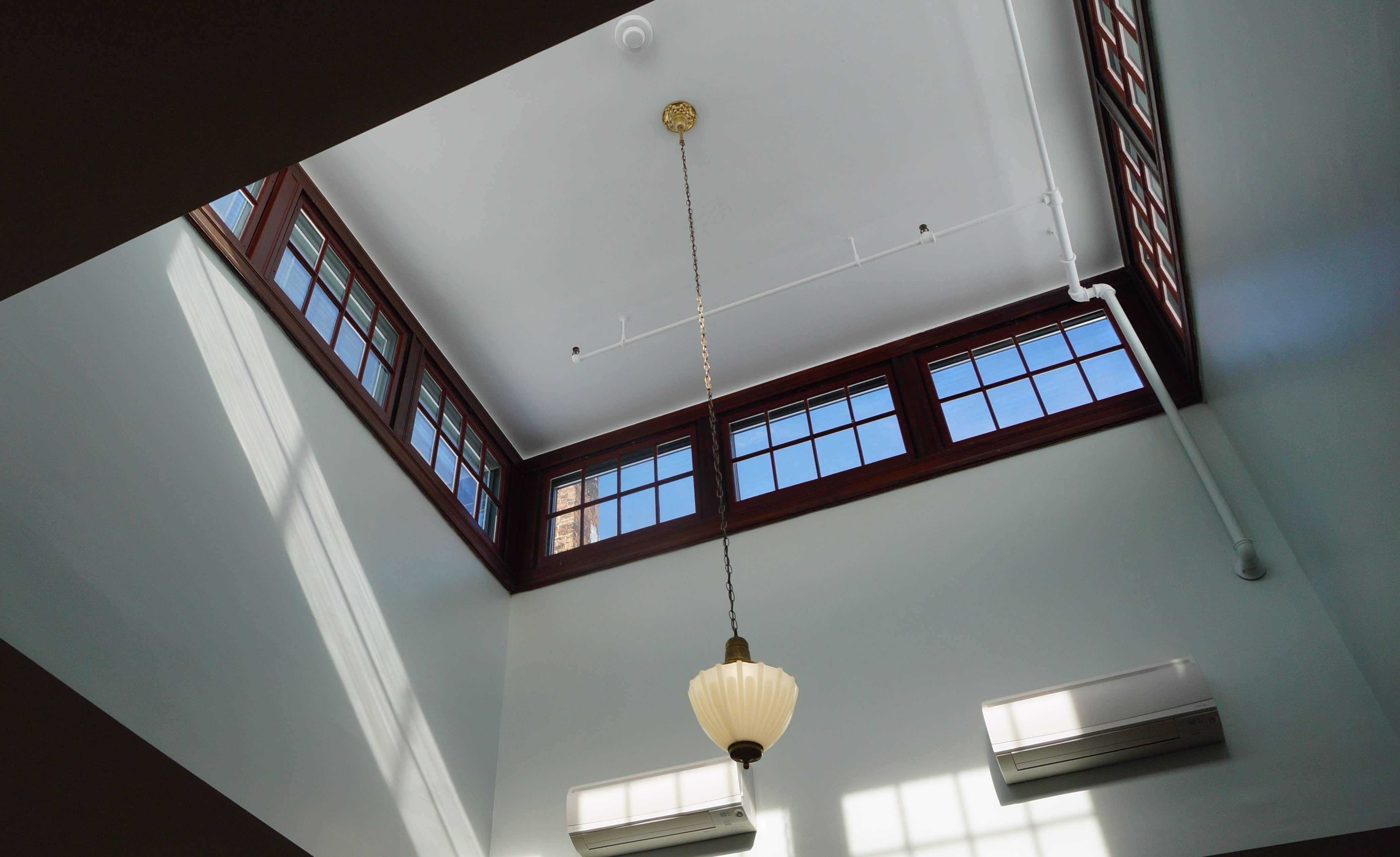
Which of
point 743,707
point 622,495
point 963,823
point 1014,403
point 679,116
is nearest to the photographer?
point 743,707

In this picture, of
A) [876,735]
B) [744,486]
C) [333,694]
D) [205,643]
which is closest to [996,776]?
[876,735]

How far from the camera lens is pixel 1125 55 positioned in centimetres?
390

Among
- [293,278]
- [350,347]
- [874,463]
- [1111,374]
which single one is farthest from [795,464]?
[293,278]

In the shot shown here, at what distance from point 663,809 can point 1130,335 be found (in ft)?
10.3

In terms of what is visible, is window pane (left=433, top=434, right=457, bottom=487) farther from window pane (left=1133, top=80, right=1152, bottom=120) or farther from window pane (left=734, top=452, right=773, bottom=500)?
window pane (left=1133, top=80, right=1152, bottom=120)

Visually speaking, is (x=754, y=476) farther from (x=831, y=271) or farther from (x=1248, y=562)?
(x=1248, y=562)

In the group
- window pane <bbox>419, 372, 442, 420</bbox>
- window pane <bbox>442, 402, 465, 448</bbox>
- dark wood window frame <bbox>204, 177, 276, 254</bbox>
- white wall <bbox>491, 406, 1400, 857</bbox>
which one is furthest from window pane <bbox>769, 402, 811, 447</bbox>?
dark wood window frame <bbox>204, 177, 276, 254</bbox>

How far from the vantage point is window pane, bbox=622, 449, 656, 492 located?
18.9 feet

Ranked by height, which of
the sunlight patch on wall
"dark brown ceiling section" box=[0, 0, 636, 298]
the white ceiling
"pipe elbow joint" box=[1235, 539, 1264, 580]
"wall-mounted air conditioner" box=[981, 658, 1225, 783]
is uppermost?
the white ceiling

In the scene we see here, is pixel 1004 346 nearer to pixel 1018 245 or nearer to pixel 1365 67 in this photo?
pixel 1018 245

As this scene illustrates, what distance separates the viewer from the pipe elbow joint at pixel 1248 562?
395cm

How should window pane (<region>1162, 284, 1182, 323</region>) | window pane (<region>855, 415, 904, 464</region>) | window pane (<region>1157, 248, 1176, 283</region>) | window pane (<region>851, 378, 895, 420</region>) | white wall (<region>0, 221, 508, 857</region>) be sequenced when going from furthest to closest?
1. window pane (<region>851, 378, 895, 420</region>)
2. window pane (<region>855, 415, 904, 464</region>)
3. window pane (<region>1162, 284, 1182, 323</region>)
4. window pane (<region>1157, 248, 1176, 283</region>)
5. white wall (<region>0, 221, 508, 857</region>)

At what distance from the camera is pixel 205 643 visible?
3.07 m

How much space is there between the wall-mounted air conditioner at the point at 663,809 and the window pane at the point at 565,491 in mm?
2035
